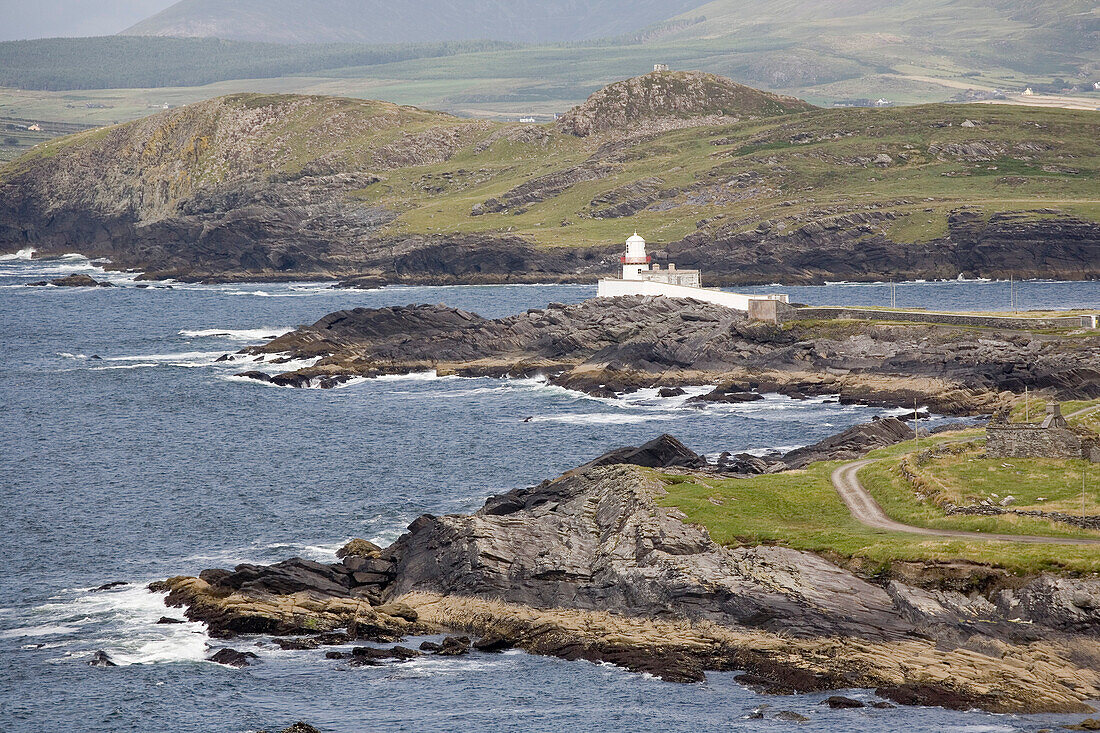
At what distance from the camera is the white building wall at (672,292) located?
12394 cm

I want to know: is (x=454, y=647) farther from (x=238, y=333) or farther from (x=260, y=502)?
(x=238, y=333)

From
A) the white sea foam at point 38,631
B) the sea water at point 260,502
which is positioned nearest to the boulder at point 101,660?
the sea water at point 260,502

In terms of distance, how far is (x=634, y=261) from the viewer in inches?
5384

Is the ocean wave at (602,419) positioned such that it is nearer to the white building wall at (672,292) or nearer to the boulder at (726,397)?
the boulder at (726,397)

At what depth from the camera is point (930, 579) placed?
47000mm

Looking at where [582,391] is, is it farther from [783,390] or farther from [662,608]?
[662,608]

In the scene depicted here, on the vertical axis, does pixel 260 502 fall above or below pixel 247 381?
below

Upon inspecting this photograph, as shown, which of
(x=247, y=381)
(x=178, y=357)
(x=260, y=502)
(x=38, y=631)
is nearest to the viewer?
(x=38, y=631)

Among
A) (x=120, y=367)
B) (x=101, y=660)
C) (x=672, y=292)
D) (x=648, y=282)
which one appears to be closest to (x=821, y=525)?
(x=101, y=660)

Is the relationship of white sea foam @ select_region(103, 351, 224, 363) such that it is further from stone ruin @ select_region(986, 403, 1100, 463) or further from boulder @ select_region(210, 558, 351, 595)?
stone ruin @ select_region(986, 403, 1100, 463)

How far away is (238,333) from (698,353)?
59176mm

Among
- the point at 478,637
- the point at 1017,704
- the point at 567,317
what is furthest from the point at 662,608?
the point at 567,317

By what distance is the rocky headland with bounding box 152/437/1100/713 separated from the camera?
43625 mm

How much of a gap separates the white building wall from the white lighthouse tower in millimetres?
1361
